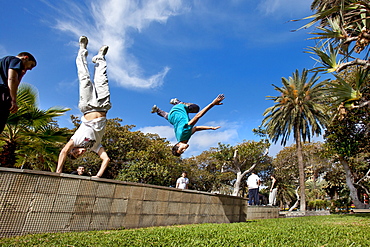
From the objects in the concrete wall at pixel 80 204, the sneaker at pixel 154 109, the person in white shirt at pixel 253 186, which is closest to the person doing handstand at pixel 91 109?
→ the concrete wall at pixel 80 204

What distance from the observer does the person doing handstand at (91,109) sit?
16.1ft

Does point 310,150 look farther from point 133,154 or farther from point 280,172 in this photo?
point 133,154

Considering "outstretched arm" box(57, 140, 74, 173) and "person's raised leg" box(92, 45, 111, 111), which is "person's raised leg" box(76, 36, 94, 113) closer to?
"person's raised leg" box(92, 45, 111, 111)

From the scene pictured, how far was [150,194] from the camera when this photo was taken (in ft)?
19.2

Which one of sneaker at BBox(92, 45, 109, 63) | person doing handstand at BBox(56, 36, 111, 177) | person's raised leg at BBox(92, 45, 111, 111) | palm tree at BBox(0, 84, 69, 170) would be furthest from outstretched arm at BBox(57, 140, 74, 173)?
palm tree at BBox(0, 84, 69, 170)

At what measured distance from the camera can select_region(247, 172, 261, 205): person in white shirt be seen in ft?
41.0

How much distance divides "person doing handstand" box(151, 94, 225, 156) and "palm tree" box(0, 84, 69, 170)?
466 centimetres

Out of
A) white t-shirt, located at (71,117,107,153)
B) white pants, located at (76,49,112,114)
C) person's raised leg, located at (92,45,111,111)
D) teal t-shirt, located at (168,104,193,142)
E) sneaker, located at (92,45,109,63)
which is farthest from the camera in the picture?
teal t-shirt, located at (168,104,193,142)

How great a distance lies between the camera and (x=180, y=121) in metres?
6.74

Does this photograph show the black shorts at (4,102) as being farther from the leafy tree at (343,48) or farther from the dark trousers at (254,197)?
the dark trousers at (254,197)

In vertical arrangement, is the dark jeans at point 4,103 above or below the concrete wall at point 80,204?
above

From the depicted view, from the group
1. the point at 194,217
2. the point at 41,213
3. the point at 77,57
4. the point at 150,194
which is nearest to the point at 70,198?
the point at 41,213

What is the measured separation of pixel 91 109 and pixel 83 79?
74 cm

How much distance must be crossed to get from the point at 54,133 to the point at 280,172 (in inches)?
1560
